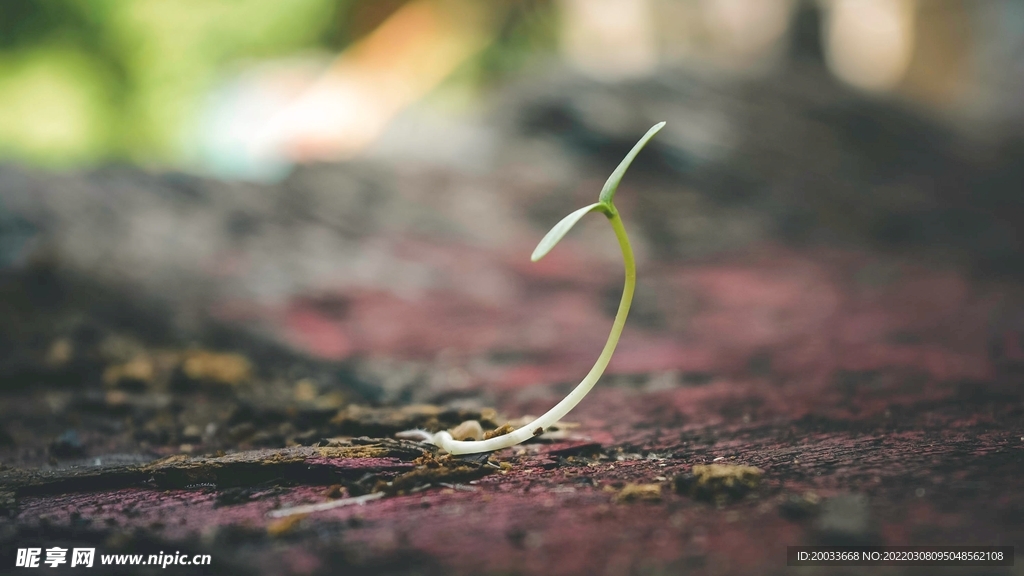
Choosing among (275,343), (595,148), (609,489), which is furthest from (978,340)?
(595,148)

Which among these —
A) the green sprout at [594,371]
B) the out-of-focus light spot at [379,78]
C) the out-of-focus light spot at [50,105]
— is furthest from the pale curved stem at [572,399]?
the out-of-focus light spot at [50,105]

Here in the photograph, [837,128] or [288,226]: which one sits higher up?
[837,128]

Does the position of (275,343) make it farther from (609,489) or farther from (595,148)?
(595,148)

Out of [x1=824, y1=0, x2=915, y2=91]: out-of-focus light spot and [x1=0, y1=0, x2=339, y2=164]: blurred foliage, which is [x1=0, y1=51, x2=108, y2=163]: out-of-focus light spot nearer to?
[x1=0, y1=0, x2=339, y2=164]: blurred foliage

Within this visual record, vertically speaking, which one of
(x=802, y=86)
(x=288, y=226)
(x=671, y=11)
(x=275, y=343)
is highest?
(x=671, y=11)

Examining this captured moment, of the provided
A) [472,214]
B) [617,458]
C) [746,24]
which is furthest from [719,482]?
[746,24]

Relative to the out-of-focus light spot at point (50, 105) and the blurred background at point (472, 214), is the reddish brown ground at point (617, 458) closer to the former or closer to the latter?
the blurred background at point (472, 214)

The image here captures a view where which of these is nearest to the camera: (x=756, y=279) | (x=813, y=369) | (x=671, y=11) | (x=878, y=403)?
(x=878, y=403)
